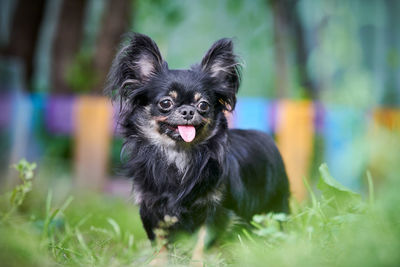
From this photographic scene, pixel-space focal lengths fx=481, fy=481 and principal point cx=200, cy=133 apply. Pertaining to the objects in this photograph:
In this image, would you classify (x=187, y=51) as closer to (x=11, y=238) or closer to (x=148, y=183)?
(x=148, y=183)

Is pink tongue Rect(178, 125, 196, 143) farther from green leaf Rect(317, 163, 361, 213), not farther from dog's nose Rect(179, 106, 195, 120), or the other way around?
green leaf Rect(317, 163, 361, 213)

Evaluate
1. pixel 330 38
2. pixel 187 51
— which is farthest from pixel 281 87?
pixel 187 51

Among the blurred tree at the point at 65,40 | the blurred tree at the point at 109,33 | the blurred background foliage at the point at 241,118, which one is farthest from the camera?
the blurred tree at the point at 65,40

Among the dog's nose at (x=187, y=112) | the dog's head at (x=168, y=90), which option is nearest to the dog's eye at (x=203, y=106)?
the dog's head at (x=168, y=90)

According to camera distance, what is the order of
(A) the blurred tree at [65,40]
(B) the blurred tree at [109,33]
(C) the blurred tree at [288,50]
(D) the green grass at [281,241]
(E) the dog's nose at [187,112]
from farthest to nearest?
(A) the blurred tree at [65,40] < (C) the blurred tree at [288,50] < (B) the blurred tree at [109,33] < (E) the dog's nose at [187,112] < (D) the green grass at [281,241]

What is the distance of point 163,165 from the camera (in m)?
3.15

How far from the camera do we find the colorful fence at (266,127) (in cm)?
673

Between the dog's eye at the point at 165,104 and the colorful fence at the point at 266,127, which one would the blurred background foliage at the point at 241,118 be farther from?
the dog's eye at the point at 165,104

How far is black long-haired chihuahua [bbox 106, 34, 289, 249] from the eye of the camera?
3018 mm

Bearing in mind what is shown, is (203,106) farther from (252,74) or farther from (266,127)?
(252,74)

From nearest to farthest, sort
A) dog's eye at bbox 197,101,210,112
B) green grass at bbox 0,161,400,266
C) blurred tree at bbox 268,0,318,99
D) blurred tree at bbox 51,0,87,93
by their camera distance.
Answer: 1. green grass at bbox 0,161,400,266
2. dog's eye at bbox 197,101,210,112
3. blurred tree at bbox 268,0,318,99
4. blurred tree at bbox 51,0,87,93

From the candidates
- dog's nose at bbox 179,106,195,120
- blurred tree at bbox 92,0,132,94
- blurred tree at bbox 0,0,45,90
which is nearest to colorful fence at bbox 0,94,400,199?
blurred tree at bbox 0,0,45,90

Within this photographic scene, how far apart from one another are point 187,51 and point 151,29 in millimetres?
1104

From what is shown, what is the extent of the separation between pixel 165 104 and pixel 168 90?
93 mm
